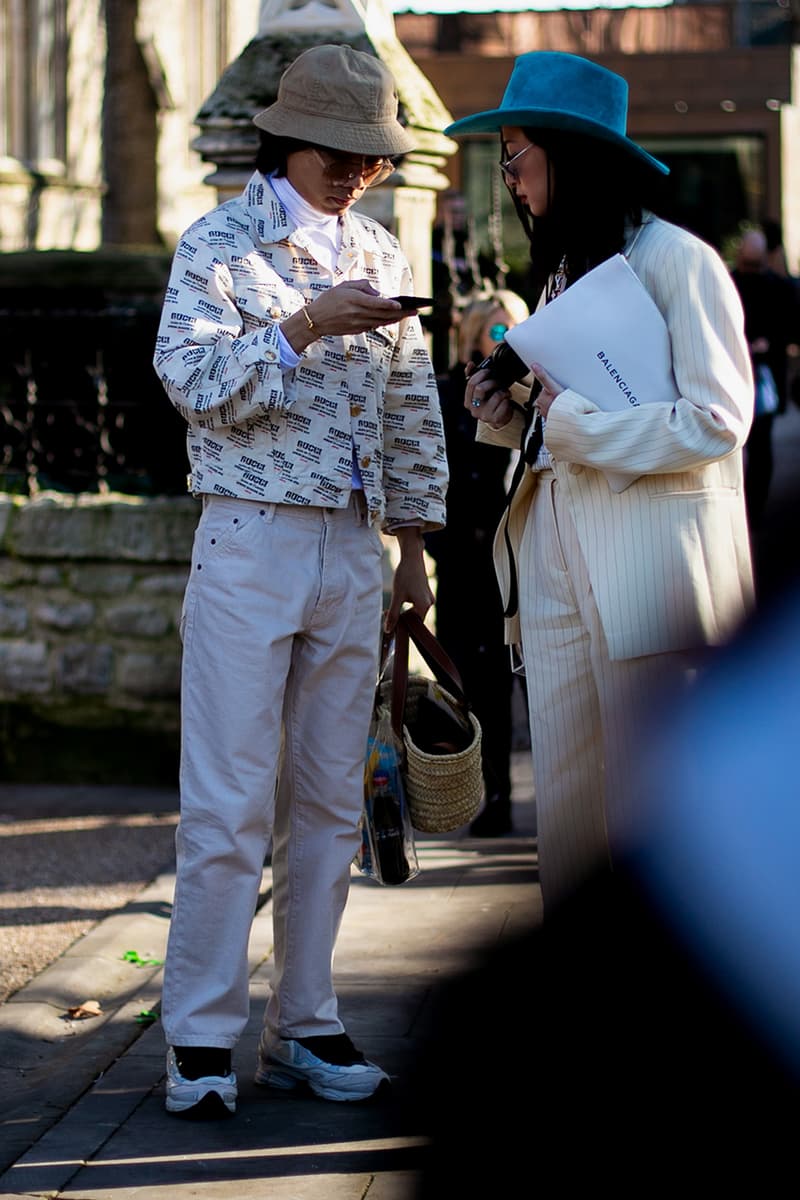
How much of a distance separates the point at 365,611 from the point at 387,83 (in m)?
1.07

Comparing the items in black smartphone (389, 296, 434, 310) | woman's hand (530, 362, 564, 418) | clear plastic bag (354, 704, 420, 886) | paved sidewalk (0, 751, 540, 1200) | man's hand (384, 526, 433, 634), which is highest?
black smartphone (389, 296, 434, 310)

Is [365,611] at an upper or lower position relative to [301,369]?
lower

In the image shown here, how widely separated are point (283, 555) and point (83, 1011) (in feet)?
5.01

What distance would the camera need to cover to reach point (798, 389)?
9453mm

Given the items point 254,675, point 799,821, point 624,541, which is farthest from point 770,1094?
point 254,675

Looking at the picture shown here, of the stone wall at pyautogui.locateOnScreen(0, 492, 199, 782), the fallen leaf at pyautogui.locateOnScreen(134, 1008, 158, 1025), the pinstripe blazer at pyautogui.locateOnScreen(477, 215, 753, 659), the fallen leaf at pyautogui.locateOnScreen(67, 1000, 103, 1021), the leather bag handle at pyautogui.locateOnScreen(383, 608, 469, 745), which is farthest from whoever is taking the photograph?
the stone wall at pyautogui.locateOnScreen(0, 492, 199, 782)

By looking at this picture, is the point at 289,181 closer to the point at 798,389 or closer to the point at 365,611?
the point at 365,611

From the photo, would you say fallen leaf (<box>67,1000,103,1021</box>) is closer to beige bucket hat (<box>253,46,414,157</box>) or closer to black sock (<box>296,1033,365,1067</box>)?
black sock (<box>296,1033,365,1067</box>)

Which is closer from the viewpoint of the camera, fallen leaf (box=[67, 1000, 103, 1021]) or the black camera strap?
the black camera strap

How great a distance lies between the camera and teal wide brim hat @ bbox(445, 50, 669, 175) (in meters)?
3.32

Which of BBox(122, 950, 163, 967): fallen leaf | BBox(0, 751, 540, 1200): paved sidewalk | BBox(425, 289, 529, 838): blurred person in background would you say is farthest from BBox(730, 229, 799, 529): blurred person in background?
BBox(122, 950, 163, 967): fallen leaf

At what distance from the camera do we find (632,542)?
10.8ft

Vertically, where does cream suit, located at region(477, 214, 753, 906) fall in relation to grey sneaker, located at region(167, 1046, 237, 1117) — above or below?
above

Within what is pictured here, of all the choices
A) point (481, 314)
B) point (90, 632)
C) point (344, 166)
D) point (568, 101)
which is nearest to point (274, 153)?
point (344, 166)
